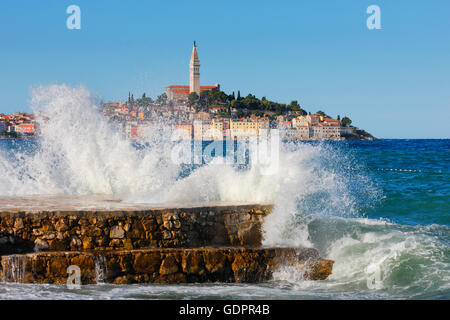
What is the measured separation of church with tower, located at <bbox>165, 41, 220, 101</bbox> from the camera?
177 meters

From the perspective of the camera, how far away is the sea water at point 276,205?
7.78m

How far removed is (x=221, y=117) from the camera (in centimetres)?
14700

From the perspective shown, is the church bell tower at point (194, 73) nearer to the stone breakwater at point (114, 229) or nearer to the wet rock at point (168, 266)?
the stone breakwater at point (114, 229)

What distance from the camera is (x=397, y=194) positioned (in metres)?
17.9

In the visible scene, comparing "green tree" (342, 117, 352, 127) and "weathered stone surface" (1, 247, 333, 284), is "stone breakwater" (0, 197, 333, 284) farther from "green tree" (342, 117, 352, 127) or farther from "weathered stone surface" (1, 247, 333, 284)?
"green tree" (342, 117, 352, 127)

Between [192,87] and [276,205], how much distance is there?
597ft

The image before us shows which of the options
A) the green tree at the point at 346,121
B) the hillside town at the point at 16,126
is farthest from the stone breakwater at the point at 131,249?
the green tree at the point at 346,121

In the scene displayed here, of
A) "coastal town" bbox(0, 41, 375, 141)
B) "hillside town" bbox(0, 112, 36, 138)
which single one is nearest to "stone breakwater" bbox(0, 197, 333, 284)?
"coastal town" bbox(0, 41, 375, 141)

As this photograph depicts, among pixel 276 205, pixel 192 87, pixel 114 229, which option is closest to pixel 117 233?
pixel 114 229

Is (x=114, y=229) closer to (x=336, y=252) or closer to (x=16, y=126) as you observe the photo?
(x=336, y=252)

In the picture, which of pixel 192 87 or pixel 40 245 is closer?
pixel 40 245

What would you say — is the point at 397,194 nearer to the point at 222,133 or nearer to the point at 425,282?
the point at 425,282

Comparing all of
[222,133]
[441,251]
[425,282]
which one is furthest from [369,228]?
[222,133]

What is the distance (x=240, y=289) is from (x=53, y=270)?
2692 millimetres
